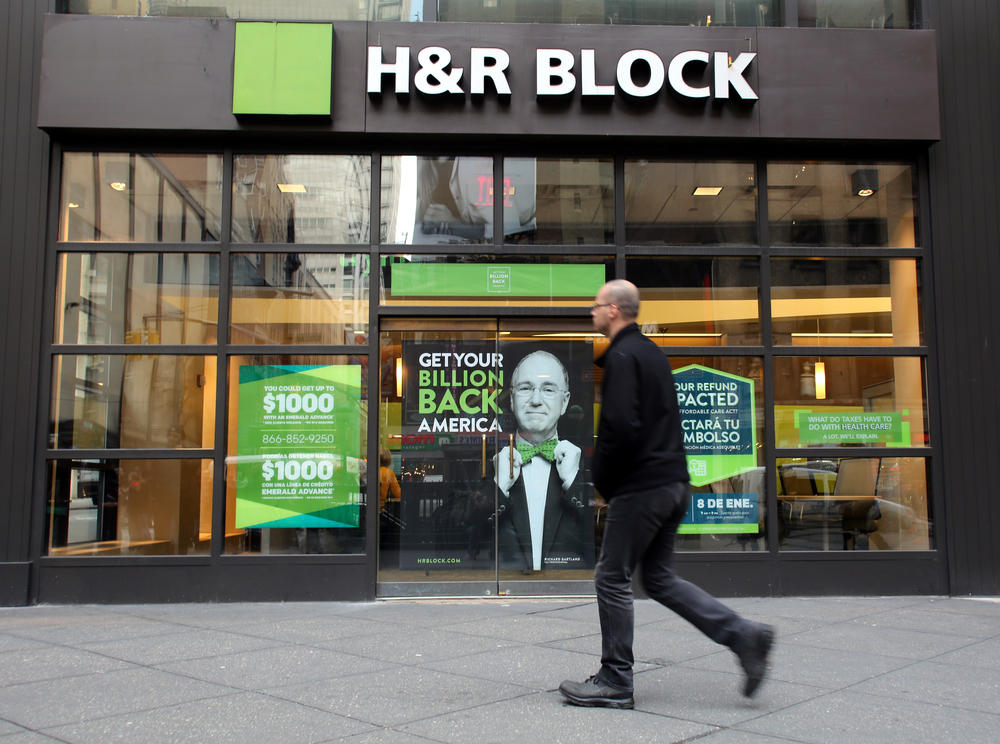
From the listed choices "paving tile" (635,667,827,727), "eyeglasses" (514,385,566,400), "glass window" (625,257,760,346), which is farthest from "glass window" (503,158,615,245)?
"paving tile" (635,667,827,727)

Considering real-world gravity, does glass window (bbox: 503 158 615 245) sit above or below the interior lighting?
above

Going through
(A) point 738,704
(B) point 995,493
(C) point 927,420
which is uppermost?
(C) point 927,420

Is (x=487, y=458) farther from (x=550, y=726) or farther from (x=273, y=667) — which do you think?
(x=550, y=726)

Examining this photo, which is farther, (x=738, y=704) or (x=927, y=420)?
(x=927, y=420)

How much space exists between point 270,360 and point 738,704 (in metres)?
5.11

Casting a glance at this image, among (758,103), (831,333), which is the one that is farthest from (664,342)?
(758,103)

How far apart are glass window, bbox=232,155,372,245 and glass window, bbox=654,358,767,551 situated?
3372mm

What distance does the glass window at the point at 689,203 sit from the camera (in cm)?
776

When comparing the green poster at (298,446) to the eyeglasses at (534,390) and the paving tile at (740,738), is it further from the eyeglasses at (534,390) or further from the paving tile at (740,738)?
the paving tile at (740,738)

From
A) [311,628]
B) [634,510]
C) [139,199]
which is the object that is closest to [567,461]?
[311,628]

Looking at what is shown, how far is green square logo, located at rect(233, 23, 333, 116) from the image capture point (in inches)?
287

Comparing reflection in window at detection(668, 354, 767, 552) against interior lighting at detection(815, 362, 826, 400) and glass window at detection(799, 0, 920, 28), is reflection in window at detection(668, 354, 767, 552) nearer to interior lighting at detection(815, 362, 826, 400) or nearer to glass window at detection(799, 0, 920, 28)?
interior lighting at detection(815, 362, 826, 400)

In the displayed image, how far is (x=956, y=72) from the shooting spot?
773 centimetres

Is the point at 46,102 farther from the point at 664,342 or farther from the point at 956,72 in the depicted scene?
the point at 956,72
